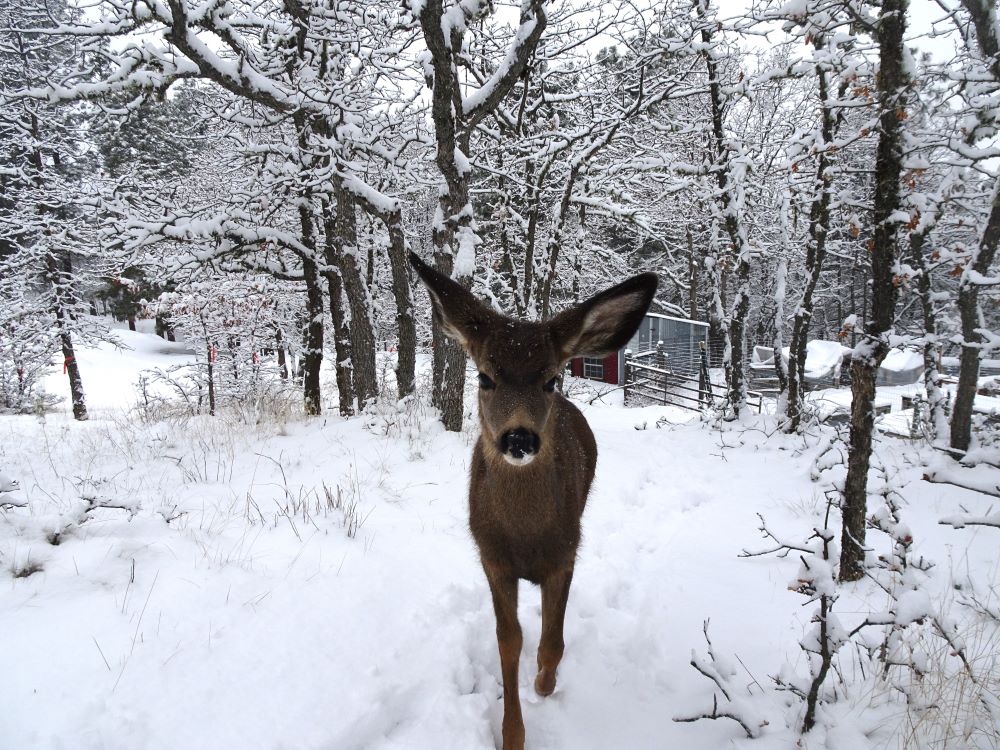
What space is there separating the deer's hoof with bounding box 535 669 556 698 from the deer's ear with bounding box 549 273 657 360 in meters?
1.77

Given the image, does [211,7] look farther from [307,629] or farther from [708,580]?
[708,580]

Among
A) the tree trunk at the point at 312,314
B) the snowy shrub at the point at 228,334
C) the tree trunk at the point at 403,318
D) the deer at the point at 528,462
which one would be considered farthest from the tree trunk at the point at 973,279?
the snowy shrub at the point at 228,334

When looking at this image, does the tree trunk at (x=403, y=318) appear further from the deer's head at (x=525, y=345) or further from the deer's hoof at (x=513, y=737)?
the deer's hoof at (x=513, y=737)

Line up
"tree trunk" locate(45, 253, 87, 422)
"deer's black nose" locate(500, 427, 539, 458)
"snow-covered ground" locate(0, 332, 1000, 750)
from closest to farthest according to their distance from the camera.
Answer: "snow-covered ground" locate(0, 332, 1000, 750) → "deer's black nose" locate(500, 427, 539, 458) → "tree trunk" locate(45, 253, 87, 422)

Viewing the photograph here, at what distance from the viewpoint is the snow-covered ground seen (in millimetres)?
2100

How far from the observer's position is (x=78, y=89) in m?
7.12

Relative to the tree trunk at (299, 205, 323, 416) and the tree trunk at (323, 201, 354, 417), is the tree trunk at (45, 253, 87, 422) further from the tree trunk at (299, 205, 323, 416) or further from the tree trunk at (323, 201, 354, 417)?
the tree trunk at (323, 201, 354, 417)

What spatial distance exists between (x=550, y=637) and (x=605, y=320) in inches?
71.0

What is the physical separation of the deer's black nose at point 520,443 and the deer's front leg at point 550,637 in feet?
2.86

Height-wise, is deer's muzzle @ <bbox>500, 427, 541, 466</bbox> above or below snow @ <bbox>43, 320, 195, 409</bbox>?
above

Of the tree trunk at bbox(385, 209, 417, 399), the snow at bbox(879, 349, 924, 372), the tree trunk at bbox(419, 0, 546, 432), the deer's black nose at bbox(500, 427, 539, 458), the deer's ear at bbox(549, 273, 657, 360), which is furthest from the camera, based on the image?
the snow at bbox(879, 349, 924, 372)

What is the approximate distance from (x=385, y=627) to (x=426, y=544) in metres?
1.13

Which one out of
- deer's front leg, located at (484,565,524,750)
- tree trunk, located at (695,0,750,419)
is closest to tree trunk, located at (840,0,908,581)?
deer's front leg, located at (484,565,524,750)

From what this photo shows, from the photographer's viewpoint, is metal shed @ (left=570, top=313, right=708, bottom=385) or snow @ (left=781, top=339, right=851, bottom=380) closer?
snow @ (left=781, top=339, right=851, bottom=380)
